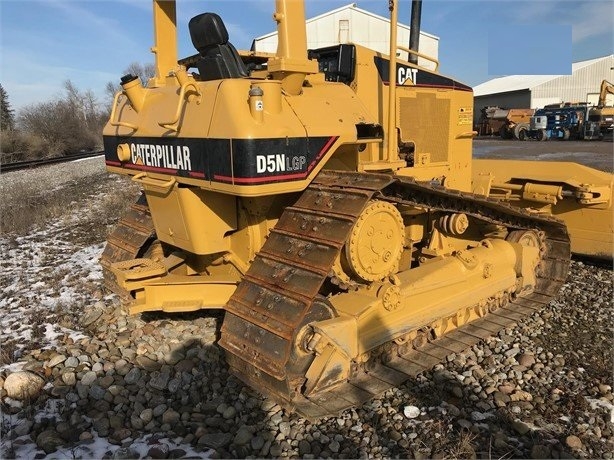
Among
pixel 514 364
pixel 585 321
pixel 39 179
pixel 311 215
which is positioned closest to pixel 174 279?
pixel 311 215

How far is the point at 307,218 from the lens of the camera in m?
3.49

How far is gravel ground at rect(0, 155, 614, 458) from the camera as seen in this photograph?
123 inches

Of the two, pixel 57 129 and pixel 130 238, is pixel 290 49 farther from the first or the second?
pixel 57 129

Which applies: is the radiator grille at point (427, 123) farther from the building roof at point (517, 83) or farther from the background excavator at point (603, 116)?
the building roof at point (517, 83)

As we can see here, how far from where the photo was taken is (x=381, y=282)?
378 centimetres

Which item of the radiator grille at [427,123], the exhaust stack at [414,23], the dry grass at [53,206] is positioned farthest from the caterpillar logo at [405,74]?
the dry grass at [53,206]

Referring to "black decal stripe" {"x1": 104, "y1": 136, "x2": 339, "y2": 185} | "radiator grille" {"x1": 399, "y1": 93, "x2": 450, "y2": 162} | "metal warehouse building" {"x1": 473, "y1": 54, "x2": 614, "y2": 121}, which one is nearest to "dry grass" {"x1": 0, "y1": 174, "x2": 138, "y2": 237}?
"black decal stripe" {"x1": 104, "y1": 136, "x2": 339, "y2": 185}

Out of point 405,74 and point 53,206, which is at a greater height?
point 405,74

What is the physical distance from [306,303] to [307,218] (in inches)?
26.3

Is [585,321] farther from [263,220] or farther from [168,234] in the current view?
[168,234]

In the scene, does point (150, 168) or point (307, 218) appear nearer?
point (307, 218)

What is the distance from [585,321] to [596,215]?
5.67 feet

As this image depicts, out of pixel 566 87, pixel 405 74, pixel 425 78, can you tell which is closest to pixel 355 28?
pixel 425 78

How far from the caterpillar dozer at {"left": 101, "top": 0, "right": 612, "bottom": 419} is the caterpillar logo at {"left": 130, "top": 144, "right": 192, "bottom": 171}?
0.05ft
